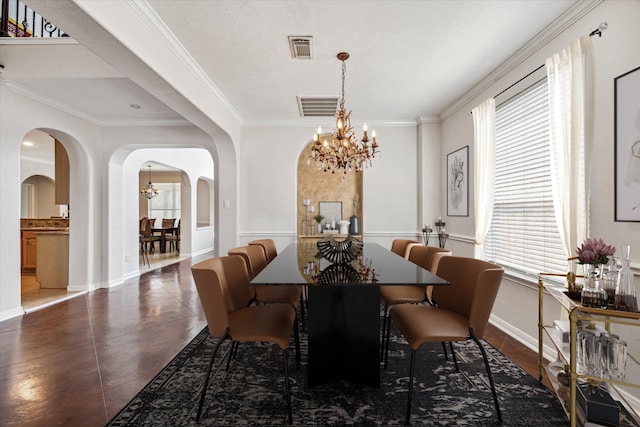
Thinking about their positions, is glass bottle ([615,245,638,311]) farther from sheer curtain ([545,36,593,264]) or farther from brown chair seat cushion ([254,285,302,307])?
brown chair seat cushion ([254,285,302,307])

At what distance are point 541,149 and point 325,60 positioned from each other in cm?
218

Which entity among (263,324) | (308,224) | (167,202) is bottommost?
(263,324)

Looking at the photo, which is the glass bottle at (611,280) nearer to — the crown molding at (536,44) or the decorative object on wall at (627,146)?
the decorative object on wall at (627,146)

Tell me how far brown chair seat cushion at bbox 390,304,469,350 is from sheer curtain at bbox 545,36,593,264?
108 centimetres

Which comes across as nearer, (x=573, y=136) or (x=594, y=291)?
(x=594, y=291)

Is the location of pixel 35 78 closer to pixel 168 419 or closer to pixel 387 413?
pixel 168 419

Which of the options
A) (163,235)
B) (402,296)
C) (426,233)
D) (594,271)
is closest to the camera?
(594,271)

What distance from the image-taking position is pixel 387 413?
1.82 m

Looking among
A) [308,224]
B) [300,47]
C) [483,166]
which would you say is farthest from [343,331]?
[308,224]

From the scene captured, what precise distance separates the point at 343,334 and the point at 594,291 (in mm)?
1368

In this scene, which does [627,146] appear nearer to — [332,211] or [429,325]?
[429,325]

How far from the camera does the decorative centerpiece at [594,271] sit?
1.54 metres

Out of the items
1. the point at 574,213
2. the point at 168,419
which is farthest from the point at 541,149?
the point at 168,419

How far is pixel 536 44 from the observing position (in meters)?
2.72
